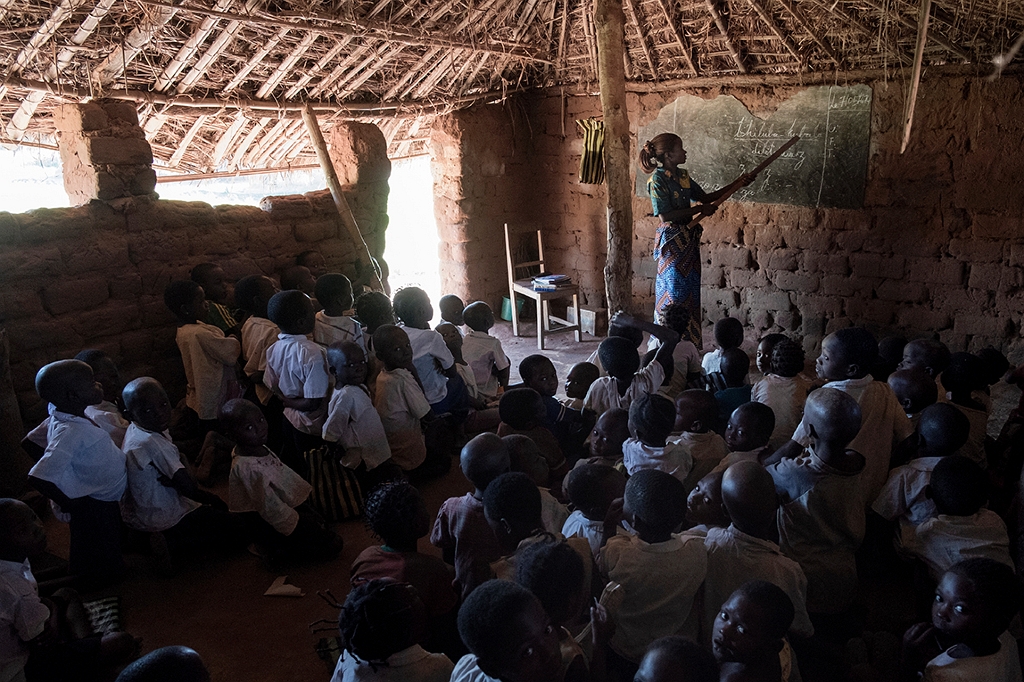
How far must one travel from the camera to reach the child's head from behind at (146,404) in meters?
3.38

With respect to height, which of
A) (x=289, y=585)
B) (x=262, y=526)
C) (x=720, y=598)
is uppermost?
(x=720, y=598)

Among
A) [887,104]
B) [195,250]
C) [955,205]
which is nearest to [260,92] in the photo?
[195,250]

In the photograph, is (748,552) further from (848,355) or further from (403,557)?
(848,355)

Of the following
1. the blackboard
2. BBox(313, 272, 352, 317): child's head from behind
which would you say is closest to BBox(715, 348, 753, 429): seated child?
BBox(313, 272, 352, 317): child's head from behind

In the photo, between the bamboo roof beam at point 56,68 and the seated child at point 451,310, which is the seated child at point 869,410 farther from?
the bamboo roof beam at point 56,68

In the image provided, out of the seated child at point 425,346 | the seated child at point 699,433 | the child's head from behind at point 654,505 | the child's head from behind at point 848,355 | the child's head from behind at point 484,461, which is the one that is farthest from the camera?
the seated child at point 425,346

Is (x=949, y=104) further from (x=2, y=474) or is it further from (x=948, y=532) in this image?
(x=2, y=474)

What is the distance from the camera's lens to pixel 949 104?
5.71 metres

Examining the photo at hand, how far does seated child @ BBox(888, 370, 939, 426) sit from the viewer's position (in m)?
3.49

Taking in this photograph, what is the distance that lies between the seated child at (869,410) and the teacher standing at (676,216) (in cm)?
227

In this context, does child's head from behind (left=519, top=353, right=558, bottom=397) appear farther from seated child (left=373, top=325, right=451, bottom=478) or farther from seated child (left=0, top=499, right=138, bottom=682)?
seated child (left=0, top=499, right=138, bottom=682)

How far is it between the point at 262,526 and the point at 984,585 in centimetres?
299

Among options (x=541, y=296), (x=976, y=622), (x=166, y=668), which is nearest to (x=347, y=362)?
(x=166, y=668)

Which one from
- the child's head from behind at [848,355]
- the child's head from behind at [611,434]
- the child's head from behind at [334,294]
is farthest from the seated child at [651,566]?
the child's head from behind at [334,294]
